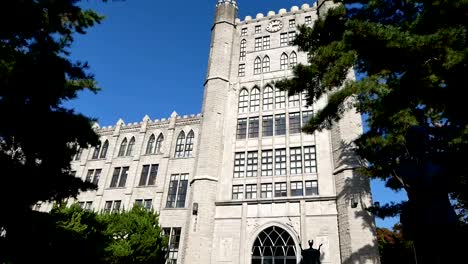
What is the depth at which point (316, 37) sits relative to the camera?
482 inches

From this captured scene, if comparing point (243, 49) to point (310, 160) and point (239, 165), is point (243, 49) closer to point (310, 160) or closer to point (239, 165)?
point (239, 165)

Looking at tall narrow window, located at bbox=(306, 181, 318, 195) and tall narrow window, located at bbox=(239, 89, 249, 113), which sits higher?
tall narrow window, located at bbox=(239, 89, 249, 113)

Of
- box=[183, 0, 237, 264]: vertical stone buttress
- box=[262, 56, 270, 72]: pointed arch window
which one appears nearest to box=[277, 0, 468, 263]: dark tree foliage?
box=[183, 0, 237, 264]: vertical stone buttress

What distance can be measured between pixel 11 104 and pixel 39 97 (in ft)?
2.85

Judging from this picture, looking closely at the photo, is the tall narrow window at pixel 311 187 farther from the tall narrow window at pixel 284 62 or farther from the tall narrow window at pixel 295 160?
Answer: the tall narrow window at pixel 284 62

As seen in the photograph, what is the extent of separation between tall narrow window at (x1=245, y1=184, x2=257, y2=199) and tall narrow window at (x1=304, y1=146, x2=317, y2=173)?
3650 millimetres

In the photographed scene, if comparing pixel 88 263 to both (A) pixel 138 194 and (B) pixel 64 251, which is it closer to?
(B) pixel 64 251

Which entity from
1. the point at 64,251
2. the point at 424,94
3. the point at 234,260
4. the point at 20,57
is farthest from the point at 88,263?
the point at 424,94

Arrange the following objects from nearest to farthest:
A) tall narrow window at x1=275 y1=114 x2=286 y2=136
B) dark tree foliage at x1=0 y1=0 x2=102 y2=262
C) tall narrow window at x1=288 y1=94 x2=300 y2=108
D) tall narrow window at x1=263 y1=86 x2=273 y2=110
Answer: dark tree foliage at x1=0 y1=0 x2=102 y2=262 < tall narrow window at x1=275 y1=114 x2=286 y2=136 < tall narrow window at x1=288 y1=94 x2=300 y2=108 < tall narrow window at x1=263 y1=86 x2=273 y2=110

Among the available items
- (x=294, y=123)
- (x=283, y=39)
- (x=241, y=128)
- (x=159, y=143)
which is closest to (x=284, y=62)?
(x=283, y=39)

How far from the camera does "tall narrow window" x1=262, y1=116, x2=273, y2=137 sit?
2336 centimetres

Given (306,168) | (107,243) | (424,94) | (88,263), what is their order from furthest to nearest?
(306,168)
(107,243)
(88,263)
(424,94)

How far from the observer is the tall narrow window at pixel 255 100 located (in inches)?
973

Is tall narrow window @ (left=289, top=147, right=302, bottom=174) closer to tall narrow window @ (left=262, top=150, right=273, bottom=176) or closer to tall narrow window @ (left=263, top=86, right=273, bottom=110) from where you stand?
tall narrow window @ (left=262, top=150, right=273, bottom=176)
